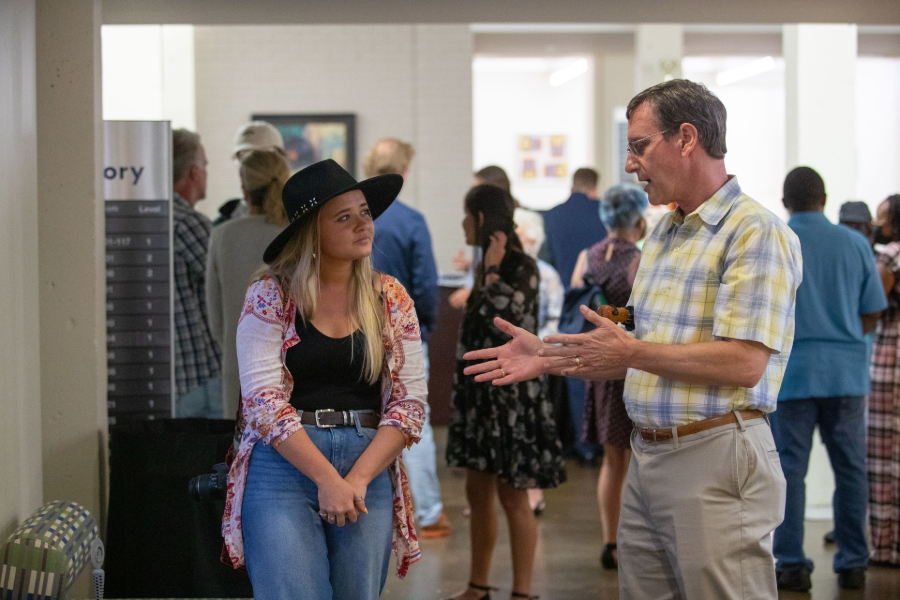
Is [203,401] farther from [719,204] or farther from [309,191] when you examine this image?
[719,204]

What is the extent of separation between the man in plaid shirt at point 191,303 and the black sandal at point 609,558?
1873 mm

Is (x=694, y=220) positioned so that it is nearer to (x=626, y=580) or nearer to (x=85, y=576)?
(x=626, y=580)

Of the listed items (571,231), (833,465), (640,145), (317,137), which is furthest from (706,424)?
(317,137)

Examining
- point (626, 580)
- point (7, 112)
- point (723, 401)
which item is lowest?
point (626, 580)

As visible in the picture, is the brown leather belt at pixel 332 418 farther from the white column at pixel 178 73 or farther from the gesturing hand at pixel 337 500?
the white column at pixel 178 73

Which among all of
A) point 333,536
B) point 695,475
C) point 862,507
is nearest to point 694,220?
point 695,475

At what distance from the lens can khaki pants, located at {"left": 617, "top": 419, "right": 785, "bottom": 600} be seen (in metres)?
1.93

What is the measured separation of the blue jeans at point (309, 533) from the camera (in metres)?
2.04

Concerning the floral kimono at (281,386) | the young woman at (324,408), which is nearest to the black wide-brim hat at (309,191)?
the young woman at (324,408)

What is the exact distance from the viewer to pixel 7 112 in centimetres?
264

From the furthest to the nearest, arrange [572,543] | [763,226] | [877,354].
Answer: [572,543] → [877,354] → [763,226]

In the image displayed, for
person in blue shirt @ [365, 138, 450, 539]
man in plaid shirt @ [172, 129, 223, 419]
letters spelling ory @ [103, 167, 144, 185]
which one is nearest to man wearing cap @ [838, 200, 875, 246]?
person in blue shirt @ [365, 138, 450, 539]

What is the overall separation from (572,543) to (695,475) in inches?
102

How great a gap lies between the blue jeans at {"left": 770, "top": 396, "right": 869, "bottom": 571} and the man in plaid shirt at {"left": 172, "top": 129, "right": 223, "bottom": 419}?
2507 mm
